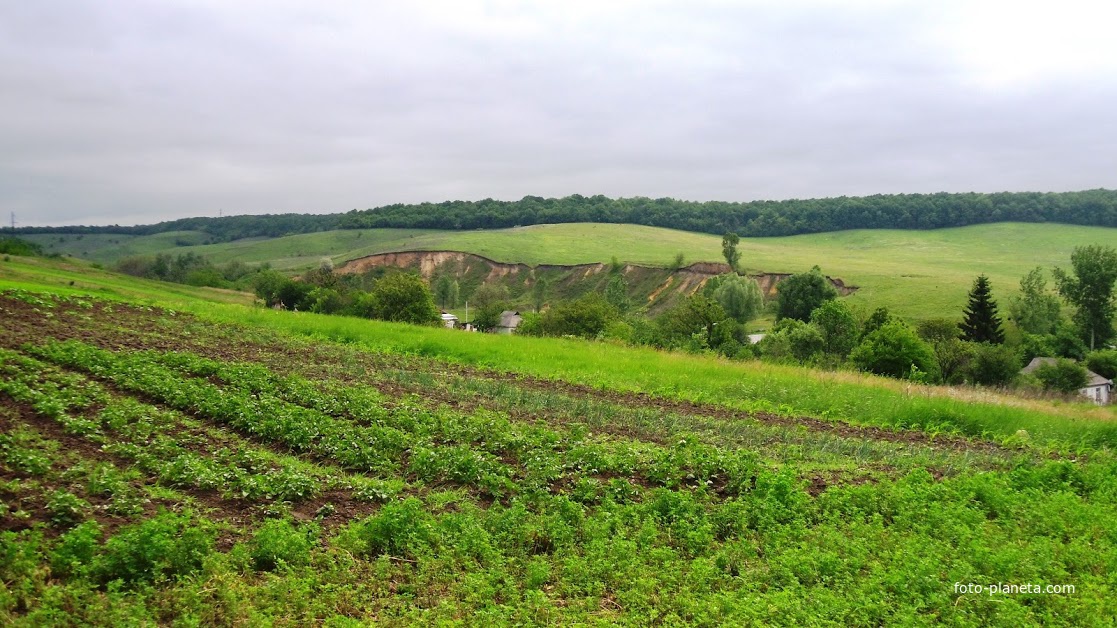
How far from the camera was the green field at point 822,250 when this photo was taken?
350ft

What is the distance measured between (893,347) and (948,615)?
53229mm

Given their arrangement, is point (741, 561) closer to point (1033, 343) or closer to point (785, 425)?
point (785, 425)

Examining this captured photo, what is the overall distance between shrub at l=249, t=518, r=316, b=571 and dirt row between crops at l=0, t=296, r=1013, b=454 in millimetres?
7950

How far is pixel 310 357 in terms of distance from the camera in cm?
2303

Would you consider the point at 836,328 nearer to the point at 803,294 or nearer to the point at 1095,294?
the point at 803,294

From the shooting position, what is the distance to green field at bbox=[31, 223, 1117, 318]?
106656mm

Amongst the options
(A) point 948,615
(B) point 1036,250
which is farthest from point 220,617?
(B) point 1036,250

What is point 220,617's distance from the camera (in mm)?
6977

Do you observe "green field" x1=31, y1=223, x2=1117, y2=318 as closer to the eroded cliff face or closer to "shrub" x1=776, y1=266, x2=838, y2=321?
the eroded cliff face

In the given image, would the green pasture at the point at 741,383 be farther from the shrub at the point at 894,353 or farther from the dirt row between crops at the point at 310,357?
the shrub at the point at 894,353

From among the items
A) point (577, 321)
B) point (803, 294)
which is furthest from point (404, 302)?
point (803, 294)

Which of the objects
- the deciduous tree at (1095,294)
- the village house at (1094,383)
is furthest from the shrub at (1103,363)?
the deciduous tree at (1095,294)

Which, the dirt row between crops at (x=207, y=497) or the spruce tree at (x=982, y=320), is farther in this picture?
the spruce tree at (x=982, y=320)

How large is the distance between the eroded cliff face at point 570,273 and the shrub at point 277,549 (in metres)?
103
